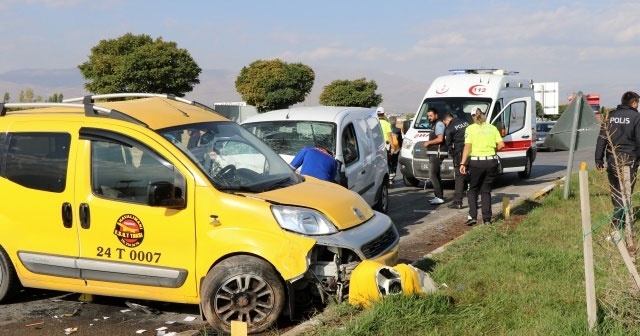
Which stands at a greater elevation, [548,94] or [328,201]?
[548,94]

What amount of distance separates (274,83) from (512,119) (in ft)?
180

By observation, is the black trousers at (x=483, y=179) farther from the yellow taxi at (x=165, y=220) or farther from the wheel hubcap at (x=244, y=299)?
the wheel hubcap at (x=244, y=299)

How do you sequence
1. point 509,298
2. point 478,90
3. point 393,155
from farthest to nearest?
point 393,155 → point 478,90 → point 509,298

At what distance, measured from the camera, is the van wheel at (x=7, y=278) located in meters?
6.53

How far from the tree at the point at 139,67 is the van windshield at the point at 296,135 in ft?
117

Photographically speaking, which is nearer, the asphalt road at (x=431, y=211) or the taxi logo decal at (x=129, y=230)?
the taxi logo decal at (x=129, y=230)

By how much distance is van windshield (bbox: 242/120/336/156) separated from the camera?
1013 cm

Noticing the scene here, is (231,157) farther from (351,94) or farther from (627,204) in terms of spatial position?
(351,94)

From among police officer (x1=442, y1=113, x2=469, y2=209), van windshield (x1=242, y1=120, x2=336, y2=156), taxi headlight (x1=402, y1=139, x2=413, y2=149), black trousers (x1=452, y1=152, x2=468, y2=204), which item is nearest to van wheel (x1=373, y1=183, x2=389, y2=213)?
black trousers (x1=452, y1=152, x2=468, y2=204)

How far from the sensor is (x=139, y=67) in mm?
44750

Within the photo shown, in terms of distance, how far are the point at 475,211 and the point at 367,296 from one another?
5376mm

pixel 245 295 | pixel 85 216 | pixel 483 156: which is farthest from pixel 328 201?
pixel 483 156

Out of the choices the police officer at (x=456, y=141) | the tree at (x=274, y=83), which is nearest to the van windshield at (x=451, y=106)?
the police officer at (x=456, y=141)

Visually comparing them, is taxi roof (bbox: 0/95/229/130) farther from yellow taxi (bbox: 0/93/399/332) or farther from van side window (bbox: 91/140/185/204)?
van side window (bbox: 91/140/185/204)
